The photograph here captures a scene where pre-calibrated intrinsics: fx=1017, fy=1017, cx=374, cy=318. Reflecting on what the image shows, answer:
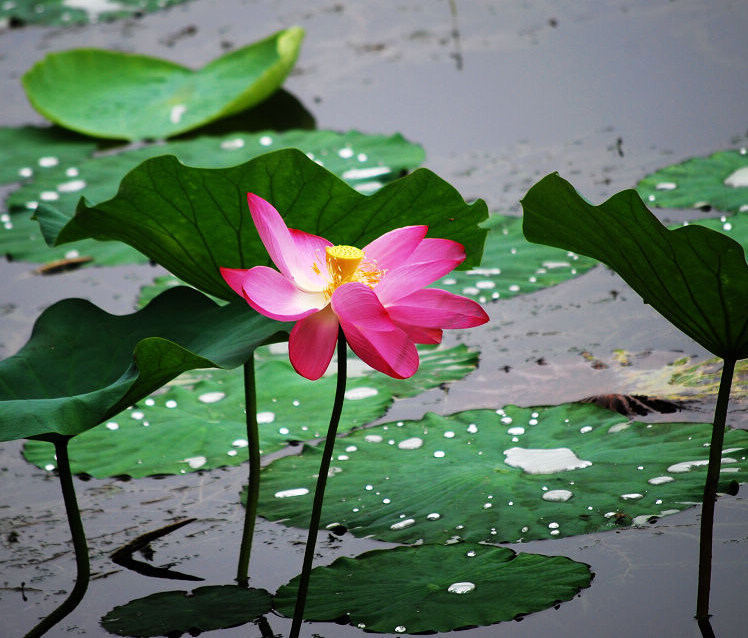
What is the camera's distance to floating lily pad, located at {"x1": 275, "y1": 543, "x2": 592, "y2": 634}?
0.95m

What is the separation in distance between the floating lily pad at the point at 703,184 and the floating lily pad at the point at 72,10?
2.42 metres

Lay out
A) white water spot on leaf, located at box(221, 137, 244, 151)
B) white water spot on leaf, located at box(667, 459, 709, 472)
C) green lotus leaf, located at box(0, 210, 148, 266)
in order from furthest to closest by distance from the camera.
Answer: white water spot on leaf, located at box(221, 137, 244, 151), green lotus leaf, located at box(0, 210, 148, 266), white water spot on leaf, located at box(667, 459, 709, 472)

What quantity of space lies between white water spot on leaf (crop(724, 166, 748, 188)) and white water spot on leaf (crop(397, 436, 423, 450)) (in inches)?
35.9

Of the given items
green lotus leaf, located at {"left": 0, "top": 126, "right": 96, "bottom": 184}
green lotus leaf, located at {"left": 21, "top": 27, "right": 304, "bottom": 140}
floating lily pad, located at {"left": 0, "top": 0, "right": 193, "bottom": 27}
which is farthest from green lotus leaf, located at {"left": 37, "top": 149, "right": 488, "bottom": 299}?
floating lily pad, located at {"left": 0, "top": 0, "right": 193, "bottom": 27}

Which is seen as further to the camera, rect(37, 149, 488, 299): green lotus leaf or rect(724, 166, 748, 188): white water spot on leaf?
rect(724, 166, 748, 188): white water spot on leaf

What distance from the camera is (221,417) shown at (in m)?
1.48

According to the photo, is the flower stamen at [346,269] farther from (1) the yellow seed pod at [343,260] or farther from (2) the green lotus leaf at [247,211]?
(2) the green lotus leaf at [247,211]

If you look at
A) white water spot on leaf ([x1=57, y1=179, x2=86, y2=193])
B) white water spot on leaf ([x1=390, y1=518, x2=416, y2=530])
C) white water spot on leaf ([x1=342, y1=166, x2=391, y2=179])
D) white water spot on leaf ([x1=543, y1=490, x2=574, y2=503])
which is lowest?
white water spot on leaf ([x1=390, y1=518, x2=416, y2=530])

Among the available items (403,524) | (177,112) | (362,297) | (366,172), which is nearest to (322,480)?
(362,297)

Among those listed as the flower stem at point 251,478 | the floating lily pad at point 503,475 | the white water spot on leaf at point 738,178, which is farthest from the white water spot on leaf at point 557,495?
the white water spot on leaf at point 738,178

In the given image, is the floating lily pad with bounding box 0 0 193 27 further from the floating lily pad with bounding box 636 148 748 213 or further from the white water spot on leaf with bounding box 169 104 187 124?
the floating lily pad with bounding box 636 148 748 213

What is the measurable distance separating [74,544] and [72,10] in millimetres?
3357

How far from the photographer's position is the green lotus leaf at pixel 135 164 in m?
2.13

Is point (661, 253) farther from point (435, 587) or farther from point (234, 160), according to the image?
point (234, 160)
